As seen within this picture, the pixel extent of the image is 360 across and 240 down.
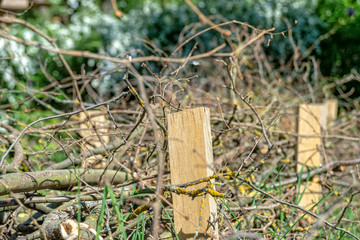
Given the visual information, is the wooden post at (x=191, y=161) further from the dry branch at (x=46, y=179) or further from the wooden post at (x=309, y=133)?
the wooden post at (x=309, y=133)

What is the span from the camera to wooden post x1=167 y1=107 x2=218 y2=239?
1.79 m

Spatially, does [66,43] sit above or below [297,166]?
above

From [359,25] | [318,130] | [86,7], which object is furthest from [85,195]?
[86,7]

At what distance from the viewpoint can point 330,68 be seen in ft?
27.8

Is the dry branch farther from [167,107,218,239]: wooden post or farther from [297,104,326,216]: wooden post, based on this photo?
[297,104,326,216]: wooden post

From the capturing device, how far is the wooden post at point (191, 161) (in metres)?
1.79

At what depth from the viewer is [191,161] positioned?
1.84m

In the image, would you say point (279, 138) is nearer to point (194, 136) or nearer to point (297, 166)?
point (297, 166)

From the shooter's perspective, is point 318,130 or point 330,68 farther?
point 330,68

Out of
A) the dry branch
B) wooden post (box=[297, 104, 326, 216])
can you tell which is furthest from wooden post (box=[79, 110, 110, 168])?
wooden post (box=[297, 104, 326, 216])

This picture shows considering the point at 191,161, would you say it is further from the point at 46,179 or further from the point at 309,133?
the point at 309,133

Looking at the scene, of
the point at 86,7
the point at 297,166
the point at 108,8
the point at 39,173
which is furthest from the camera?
the point at 108,8

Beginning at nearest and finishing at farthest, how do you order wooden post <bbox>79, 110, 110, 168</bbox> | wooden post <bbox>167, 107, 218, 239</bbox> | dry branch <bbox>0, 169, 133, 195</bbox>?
wooden post <bbox>167, 107, 218, 239</bbox> < dry branch <bbox>0, 169, 133, 195</bbox> < wooden post <bbox>79, 110, 110, 168</bbox>

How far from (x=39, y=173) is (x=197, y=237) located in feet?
2.98
